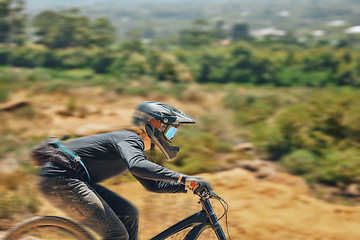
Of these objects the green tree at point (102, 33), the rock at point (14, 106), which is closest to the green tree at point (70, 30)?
the green tree at point (102, 33)

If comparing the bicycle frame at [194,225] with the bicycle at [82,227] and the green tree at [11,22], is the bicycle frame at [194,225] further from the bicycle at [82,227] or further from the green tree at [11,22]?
the green tree at [11,22]

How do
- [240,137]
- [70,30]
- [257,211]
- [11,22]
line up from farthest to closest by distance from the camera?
1. [70,30]
2. [11,22]
3. [240,137]
4. [257,211]

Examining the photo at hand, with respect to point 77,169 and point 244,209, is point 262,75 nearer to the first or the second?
point 244,209

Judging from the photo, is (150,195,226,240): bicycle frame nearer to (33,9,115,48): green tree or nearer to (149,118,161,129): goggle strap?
(149,118,161,129): goggle strap

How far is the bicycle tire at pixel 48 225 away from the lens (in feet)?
9.31

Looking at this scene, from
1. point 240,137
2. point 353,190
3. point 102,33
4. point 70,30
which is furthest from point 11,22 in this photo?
point 353,190

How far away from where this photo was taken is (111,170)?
9.89 feet

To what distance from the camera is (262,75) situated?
4875 centimetres

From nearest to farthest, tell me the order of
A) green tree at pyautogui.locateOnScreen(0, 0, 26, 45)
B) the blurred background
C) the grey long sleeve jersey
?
the grey long sleeve jersey < the blurred background < green tree at pyautogui.locateOnScreen(0, 0, 26, 45)

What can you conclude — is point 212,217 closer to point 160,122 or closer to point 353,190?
point 160,122

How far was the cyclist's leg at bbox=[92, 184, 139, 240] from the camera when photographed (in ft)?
10.2

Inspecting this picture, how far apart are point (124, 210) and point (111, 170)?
1.12ft

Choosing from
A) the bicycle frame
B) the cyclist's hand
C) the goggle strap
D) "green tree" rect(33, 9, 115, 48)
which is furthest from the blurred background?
"green tree" rect(33, 9, 115, 48)

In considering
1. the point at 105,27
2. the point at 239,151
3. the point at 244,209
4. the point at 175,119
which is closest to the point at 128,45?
the point at 105,27
